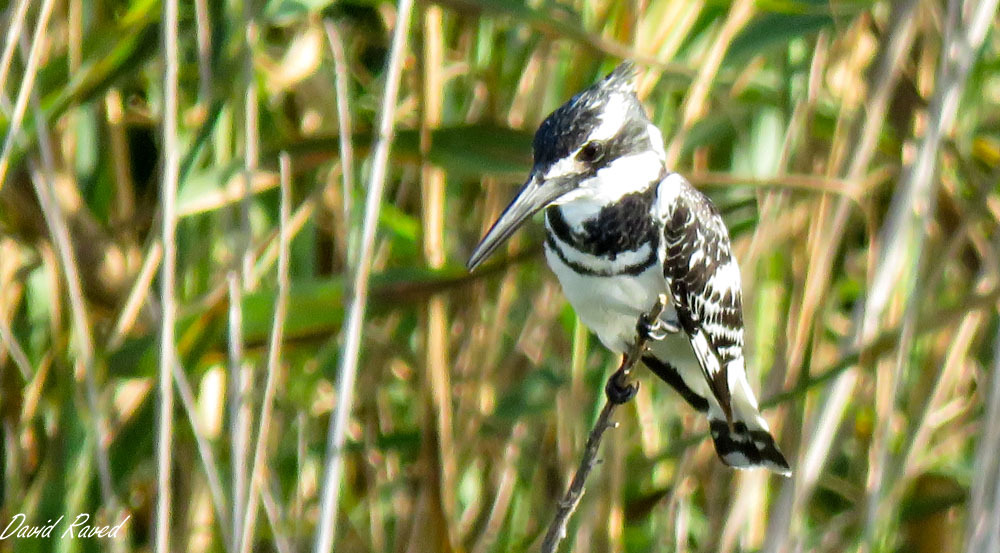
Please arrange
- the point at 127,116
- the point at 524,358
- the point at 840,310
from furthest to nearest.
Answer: the point at 840,310 < the point at 524,358 < the point at 127,116

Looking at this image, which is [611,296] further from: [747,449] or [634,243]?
[747,449]

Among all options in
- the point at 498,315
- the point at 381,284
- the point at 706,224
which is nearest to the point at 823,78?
the point at 706,224

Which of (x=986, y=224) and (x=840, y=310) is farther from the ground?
(x=986, y=224)

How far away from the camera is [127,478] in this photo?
1681 millimetres

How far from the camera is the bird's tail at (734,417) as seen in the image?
1.76 metres

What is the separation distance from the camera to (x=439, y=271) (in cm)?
172

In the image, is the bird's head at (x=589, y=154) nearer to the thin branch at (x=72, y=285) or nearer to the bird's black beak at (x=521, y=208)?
the bird's black beak at (x=521, y=208)

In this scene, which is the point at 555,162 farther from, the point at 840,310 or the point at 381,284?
the point at 840,310

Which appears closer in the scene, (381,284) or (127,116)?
(381,284)

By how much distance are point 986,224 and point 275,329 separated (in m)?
1.62

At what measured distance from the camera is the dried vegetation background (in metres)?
1.61

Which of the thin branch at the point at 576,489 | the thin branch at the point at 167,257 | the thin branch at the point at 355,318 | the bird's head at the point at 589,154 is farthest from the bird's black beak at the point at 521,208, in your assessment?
the thin branch at the point at 167,257

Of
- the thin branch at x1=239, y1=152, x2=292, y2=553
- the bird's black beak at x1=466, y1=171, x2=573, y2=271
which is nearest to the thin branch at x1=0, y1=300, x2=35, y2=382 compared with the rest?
the thin branch at x1=239, y1=152, x2=292, y2=553

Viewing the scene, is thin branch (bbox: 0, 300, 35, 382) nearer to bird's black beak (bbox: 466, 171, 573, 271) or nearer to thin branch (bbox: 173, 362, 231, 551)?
thin branch (bbox: 173, 362, 231, 551)
